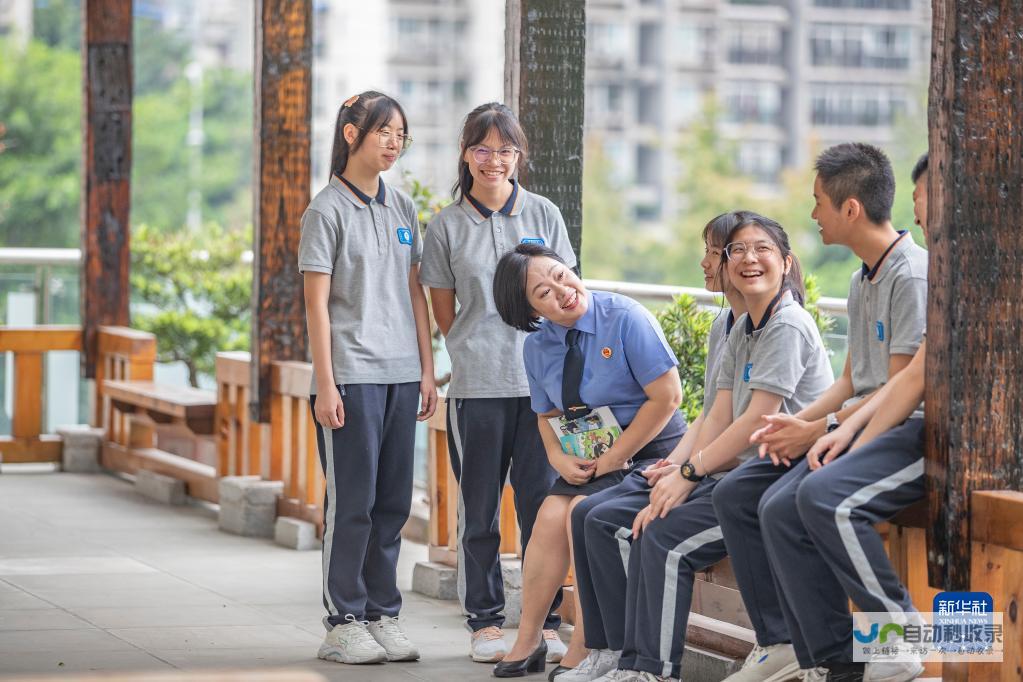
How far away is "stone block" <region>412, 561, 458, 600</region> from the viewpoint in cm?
505

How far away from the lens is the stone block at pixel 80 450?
25.5 feet

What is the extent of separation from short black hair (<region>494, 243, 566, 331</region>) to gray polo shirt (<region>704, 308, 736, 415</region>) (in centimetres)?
42

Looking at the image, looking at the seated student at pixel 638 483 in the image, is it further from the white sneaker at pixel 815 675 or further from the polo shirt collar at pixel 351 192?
the polo shirt collar at pixel 351 192

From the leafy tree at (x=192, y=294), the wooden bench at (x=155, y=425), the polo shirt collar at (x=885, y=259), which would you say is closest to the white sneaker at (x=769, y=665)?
the polo shirt collar at (x=885, y=259)

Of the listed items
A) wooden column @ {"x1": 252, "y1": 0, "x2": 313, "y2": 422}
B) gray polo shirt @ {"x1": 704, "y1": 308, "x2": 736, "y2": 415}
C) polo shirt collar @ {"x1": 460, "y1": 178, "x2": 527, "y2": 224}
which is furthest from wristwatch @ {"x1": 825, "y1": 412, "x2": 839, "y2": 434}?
wooden column @ {"x1": 252, "y1": 0, "x2": 313, "y2": 422}

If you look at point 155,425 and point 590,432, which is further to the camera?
point 155,425

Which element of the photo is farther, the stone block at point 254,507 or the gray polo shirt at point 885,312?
the stone block at point 254,507

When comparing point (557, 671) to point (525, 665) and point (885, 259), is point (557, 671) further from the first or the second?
point (885, 259)

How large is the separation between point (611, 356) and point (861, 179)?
74 cm

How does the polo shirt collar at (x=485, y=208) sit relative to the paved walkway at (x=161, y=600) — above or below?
above

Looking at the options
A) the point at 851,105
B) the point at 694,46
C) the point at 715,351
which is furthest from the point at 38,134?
the point at 715,351

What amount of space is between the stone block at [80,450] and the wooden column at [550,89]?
151 inches

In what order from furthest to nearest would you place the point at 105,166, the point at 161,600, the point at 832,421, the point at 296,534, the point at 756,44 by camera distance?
the point at 756,44, the point at 105,166, the point at 296,534, the point at 161,600, the point at 832,421

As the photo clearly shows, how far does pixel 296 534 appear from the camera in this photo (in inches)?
232
